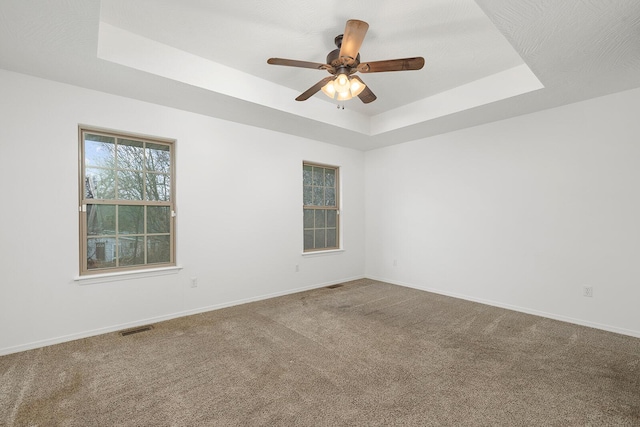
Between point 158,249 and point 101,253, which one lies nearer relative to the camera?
point 101,253

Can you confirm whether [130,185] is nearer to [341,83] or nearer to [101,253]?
[101,253]

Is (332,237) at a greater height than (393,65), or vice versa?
(393,65)

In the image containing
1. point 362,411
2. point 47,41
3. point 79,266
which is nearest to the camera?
point 362,411

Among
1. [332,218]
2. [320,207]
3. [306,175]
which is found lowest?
[332,218]

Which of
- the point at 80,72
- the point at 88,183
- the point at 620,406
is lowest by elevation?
the point at 620,406

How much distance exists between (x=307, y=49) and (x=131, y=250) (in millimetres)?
2866

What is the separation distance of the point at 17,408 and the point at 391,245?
4680 mm

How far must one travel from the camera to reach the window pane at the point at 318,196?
16.6 feet

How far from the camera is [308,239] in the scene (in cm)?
495

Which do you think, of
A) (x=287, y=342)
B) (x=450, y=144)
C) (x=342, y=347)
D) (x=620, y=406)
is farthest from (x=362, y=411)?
(x=450, y=144)

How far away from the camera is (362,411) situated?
180 centimetres

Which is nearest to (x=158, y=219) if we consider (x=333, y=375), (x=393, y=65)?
(x=333, y=375)

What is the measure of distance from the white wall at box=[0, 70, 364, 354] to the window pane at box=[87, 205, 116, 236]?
0.17 meters

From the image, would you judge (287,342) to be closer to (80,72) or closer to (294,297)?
(294,297)
